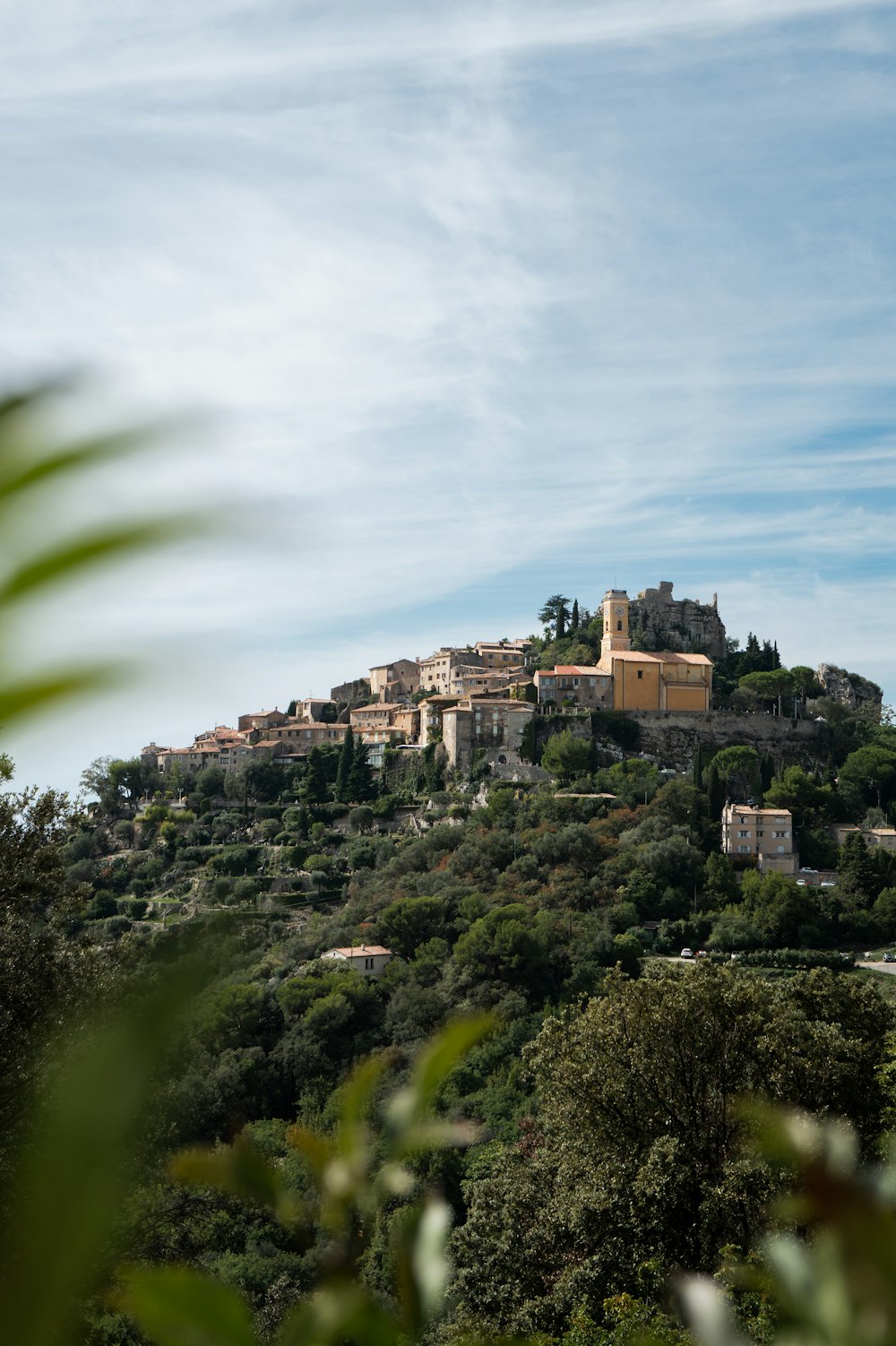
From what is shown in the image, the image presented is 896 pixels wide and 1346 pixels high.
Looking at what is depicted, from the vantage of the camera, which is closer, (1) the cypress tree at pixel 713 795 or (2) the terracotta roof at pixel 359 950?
(2) the terracotta roof at pixel 359 950

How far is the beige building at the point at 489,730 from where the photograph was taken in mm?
47031

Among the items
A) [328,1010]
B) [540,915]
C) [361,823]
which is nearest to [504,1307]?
[328,1010]

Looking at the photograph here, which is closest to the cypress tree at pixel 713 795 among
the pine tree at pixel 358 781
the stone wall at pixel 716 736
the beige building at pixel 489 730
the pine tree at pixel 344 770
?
the stone wall at pixel 716 736

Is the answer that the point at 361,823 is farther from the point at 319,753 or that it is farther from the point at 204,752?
the point at 204,752

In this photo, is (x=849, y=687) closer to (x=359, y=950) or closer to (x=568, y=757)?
(x=568, y=757)

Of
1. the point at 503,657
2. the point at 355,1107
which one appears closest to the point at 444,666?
the point at 503,657

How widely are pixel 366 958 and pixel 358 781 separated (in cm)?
1773

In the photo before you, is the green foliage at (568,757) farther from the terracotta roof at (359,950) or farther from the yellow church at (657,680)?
the terracotta roof at (359,950)

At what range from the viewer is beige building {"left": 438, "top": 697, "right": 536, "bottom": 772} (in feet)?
154

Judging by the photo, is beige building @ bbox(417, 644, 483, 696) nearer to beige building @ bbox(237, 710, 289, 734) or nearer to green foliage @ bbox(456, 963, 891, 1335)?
beige building @ bbox(237, 710, 289, 734)

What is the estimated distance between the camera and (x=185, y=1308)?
411mm

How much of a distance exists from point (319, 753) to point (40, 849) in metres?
43.9

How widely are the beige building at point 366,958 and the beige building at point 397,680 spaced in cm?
2855

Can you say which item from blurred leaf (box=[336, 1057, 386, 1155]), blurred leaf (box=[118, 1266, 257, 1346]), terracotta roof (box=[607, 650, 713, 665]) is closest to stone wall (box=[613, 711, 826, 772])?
terracotta roof (box=[607, 650, 713, 665])
